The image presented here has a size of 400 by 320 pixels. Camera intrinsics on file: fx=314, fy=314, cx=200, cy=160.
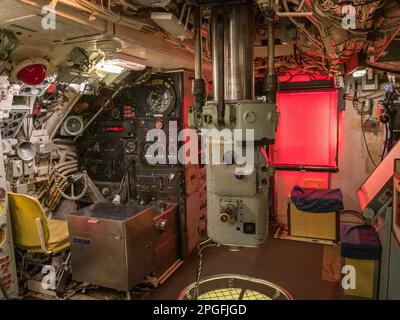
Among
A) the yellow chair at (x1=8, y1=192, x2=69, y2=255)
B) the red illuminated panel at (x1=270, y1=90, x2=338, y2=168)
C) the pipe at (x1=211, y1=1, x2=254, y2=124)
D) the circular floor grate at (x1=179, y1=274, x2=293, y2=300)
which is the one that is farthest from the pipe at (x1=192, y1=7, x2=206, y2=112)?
the red illuminated panel at (x1=270, y1=90, x2=338, y2=168)

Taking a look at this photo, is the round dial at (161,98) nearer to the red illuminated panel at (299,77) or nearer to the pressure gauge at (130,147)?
the pressure gauge at (130,147)

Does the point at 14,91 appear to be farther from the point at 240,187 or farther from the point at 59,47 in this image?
the point at 240,187

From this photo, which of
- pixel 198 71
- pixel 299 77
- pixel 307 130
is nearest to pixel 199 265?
pixel 198 71

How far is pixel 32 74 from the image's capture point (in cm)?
241

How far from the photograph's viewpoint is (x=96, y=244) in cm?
327

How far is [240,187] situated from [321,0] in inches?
45.1

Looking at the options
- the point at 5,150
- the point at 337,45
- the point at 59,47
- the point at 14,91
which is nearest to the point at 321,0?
the point at 337,45

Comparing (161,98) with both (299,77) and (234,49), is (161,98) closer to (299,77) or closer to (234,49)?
(234,49)

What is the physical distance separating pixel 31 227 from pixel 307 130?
4.53 m

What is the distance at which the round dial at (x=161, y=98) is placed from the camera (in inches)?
167

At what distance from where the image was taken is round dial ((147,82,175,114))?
4.24 metres

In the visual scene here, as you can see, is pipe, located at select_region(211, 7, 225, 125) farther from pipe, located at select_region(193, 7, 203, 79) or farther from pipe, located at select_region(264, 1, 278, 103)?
pipe, located at select_region(264, 1, 278, 103)

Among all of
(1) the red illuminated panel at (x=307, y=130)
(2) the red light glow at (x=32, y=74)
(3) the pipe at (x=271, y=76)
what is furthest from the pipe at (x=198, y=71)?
(1) the red illuminated panel at (x=307, y=130)

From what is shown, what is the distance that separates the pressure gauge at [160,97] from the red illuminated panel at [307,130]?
2252 millimetres
